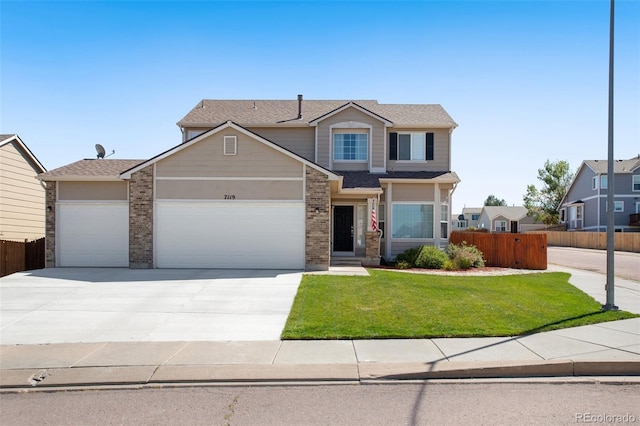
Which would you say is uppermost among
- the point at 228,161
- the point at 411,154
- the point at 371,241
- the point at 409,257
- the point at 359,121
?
the point at 359,121

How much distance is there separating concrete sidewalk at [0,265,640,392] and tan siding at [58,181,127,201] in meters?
9.98

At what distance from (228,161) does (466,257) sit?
994 cm

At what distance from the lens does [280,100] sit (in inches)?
1006

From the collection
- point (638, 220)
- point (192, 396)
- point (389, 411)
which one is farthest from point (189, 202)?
point (638, 220)

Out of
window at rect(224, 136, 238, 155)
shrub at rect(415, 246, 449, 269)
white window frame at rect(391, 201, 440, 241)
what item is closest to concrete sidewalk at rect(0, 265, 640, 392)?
window at rect(224, 136, 238, 155)

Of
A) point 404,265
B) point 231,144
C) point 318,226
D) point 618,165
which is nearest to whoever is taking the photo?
point 318,226

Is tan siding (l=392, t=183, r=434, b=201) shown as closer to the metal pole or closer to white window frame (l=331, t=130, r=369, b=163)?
white window frame (l=331, t=130, r=369, b=163)

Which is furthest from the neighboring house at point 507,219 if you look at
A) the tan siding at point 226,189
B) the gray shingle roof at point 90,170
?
the gray shingle roof at point 90,170

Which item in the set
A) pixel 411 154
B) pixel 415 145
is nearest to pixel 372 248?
pixel 411 154

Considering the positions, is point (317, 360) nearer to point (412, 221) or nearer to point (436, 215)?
point (412, 221)

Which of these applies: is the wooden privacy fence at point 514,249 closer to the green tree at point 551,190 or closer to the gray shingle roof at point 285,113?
the gray shingle roof at point 285,113

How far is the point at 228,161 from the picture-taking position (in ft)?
55.9

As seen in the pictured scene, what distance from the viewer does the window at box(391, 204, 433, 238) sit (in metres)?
21.7

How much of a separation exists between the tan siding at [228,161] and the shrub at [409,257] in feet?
19.1
